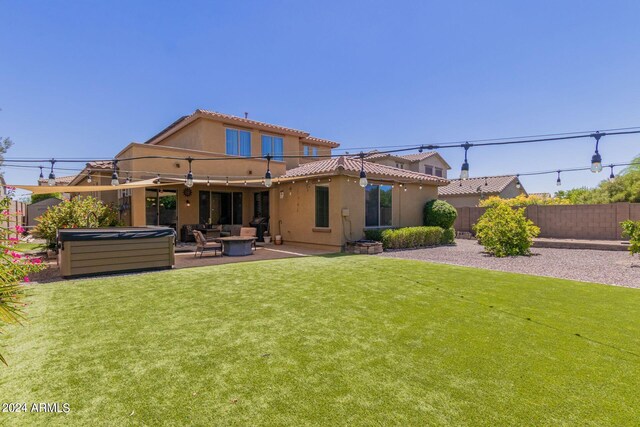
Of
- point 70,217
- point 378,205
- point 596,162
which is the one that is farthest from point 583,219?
point 70,217

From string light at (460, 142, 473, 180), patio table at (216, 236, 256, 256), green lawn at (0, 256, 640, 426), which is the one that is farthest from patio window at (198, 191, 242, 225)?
string light at (460, 142, 473, 180)

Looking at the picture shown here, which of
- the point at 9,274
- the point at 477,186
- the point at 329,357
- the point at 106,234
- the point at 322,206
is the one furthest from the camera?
the point at 477,186

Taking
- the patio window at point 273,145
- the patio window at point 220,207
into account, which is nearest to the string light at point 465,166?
the patio window at point 273,145

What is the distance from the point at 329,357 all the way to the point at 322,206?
10.8 m

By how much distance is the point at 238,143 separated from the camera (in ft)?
60.2

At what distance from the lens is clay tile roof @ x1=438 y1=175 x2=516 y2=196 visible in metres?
30.9

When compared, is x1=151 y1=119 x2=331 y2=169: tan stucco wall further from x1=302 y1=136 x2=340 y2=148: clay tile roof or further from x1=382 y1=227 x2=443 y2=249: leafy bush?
x1=382 y1=227 x2=443 y2=249: leafy bush

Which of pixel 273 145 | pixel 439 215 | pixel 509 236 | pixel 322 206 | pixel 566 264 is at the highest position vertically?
pixel 273 145

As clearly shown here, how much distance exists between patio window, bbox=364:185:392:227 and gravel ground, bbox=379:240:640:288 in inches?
78.8

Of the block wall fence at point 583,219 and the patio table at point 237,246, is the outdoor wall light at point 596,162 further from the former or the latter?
the block wall fence at point 583,219

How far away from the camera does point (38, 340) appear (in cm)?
418

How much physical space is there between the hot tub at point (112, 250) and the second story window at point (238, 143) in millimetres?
9651

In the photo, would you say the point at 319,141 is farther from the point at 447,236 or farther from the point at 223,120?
the point at 447,236

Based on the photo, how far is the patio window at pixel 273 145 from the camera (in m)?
19.3
